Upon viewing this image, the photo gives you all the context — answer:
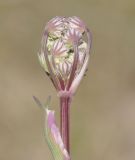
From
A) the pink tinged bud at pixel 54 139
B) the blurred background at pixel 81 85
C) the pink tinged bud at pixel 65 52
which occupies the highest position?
the pink tinged bud at pixel 65 52

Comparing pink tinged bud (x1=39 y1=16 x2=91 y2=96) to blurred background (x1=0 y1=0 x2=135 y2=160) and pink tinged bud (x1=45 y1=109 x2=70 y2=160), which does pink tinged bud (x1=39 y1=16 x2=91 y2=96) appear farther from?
blurred background (x1=0 y1=0 x2=135 y2=160)

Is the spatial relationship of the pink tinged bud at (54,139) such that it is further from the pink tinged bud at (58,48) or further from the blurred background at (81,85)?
the blurred background at (81,85)

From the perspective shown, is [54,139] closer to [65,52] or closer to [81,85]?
[65,52]

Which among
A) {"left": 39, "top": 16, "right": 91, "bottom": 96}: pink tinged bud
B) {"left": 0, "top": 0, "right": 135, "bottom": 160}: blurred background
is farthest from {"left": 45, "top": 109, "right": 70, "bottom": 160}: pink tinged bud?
{"left": 0, "top": 0, "right": 135, "bottom": 160}: blurred background

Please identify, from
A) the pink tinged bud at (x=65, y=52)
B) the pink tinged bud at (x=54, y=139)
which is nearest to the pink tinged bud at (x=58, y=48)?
the pink tinged bud at (x=65, y=52)

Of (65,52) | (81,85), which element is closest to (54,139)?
(65,52)

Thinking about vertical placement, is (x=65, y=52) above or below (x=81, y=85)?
above
